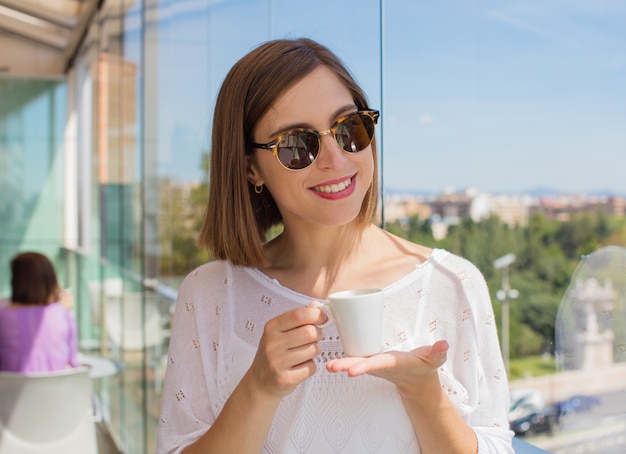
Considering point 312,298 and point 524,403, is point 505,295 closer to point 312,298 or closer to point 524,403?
point 524,403

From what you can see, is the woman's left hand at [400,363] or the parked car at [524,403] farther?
the parked car at [524,403]

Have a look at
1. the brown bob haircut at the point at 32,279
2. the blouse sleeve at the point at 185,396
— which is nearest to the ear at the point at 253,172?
the blouse sleeve at the point at 185,396

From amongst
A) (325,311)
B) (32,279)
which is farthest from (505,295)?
(32,279)

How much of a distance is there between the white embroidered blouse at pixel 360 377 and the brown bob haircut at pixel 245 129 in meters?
0.12

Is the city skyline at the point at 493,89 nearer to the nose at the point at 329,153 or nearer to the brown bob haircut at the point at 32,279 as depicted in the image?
the nose at the point at 329,153

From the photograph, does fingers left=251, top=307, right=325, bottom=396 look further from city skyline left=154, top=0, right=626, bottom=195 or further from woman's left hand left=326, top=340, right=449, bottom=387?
city skyline left=154, top=0, right=626, bottom=195

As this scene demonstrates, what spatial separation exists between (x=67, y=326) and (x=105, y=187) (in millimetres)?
2526

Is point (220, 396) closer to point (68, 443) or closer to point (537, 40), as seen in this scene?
point (537, 40)

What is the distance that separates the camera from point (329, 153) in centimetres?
115

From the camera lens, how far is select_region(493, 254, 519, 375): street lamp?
1.22 metres

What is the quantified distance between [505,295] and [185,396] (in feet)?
1.74

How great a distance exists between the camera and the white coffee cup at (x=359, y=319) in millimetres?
960

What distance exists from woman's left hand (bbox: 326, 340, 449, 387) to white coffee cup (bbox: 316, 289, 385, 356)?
2 centimetres

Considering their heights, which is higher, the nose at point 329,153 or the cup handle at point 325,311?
the nose at point 329,153
